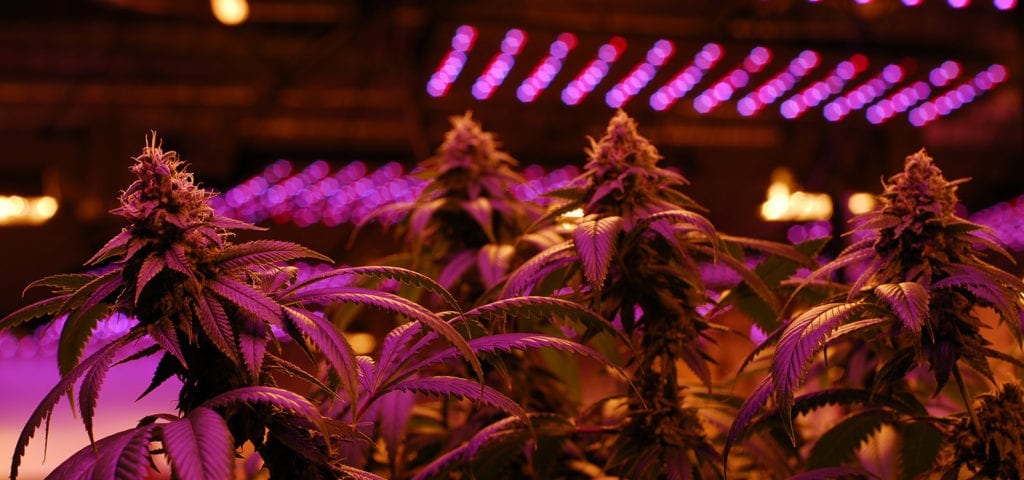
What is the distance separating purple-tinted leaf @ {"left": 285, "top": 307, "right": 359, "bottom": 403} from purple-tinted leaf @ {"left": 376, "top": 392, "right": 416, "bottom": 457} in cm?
35

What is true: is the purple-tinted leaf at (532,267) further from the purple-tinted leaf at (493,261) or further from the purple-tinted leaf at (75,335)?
the purple-tinted leaf at (75,335)

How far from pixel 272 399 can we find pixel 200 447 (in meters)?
0.08

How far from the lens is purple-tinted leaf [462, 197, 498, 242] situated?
1.41 meters

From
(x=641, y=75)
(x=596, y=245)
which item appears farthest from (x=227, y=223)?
(x=641, y=75)

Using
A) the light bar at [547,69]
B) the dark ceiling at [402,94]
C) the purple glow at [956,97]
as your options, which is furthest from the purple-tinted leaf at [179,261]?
the purple glow at [956,97]

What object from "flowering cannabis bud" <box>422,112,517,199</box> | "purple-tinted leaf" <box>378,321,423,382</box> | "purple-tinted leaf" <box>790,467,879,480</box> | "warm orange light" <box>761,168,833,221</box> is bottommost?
"purple-tinted leaf" <box>790,467,879,480</box>

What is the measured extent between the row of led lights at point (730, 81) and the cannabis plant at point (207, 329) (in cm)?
493

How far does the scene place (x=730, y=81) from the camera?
24.6 feet

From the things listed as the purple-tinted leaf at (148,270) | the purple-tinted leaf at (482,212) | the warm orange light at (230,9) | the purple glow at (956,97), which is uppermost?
the purple glow at (956,97)

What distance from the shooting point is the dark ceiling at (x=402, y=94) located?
6.26 meters

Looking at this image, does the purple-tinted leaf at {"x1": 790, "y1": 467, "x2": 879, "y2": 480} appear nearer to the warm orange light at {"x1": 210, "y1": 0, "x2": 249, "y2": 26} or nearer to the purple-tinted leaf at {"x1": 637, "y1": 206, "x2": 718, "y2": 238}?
the purple-tinted leaf at {"x1": 637, "y1": 206, "x2": 718, "y2": 238}

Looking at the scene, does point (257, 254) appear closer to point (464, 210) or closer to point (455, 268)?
point (455, 268)

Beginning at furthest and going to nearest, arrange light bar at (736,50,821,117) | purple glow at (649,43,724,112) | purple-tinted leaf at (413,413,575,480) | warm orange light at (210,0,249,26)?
1. light bar at (736,50,821,117)
2. purple glow at (649,43,724,112)
3. warm orange light at (210,0,249,26)
4. purple-tinted leaf at (413,413,575,480)

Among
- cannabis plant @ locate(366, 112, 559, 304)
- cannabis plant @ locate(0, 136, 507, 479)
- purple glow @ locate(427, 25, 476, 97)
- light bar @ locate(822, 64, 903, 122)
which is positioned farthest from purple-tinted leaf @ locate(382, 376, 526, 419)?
light bar @ locate(822, 64, 903, 122)
